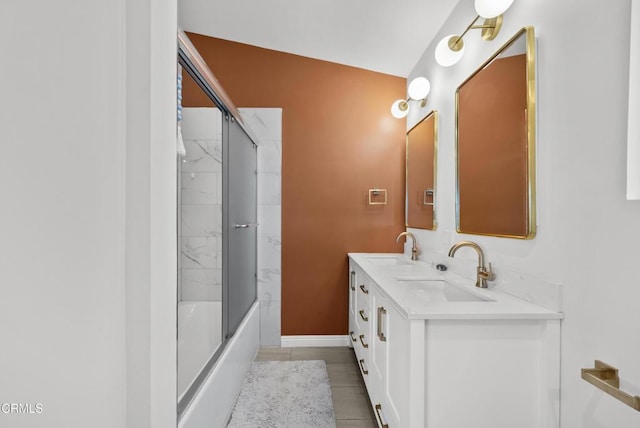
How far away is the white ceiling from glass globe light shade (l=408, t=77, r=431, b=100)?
11.7 inches

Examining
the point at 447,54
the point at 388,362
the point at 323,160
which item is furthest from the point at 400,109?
the point at 388,362

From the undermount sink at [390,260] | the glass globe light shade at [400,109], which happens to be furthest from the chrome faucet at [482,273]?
the glass globe light shade at [400,109]

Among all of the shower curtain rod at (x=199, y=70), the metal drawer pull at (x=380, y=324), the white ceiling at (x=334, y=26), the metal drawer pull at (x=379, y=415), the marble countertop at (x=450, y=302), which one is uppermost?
the white ceiling at (x=334, y=26)

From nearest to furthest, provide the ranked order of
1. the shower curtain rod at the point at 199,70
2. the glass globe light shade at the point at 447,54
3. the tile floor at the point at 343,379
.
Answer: the shower curtain rod at the point at 199,70 < the glass globe light shade at the point at 447,54 < the tile floor at the point at 343,379

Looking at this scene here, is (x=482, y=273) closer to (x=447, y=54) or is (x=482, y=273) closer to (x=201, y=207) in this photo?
(x=447, y=54)

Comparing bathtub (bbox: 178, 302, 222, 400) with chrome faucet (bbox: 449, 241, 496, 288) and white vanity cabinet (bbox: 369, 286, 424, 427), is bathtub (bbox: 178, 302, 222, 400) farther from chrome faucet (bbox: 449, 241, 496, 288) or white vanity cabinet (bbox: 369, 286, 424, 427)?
chrome faucet (bbox: 449, 241, 496, 288)

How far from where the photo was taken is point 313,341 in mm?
2883

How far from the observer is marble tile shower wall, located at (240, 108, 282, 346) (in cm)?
286

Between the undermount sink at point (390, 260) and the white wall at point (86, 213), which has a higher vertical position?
the white wall at point (86, 213)

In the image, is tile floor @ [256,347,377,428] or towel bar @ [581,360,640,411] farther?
tile floor @ [256,347,377,428]

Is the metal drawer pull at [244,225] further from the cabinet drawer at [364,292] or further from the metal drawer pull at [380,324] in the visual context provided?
the metal drawer pull at [380,324]

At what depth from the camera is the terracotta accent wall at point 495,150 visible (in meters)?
1.31

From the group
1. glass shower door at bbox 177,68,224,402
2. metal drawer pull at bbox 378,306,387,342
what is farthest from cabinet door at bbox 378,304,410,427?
glass shower door at bbox 177,68,224,402

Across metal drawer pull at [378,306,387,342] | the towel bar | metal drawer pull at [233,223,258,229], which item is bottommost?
metal drawer pull at [378,306,387,342]
